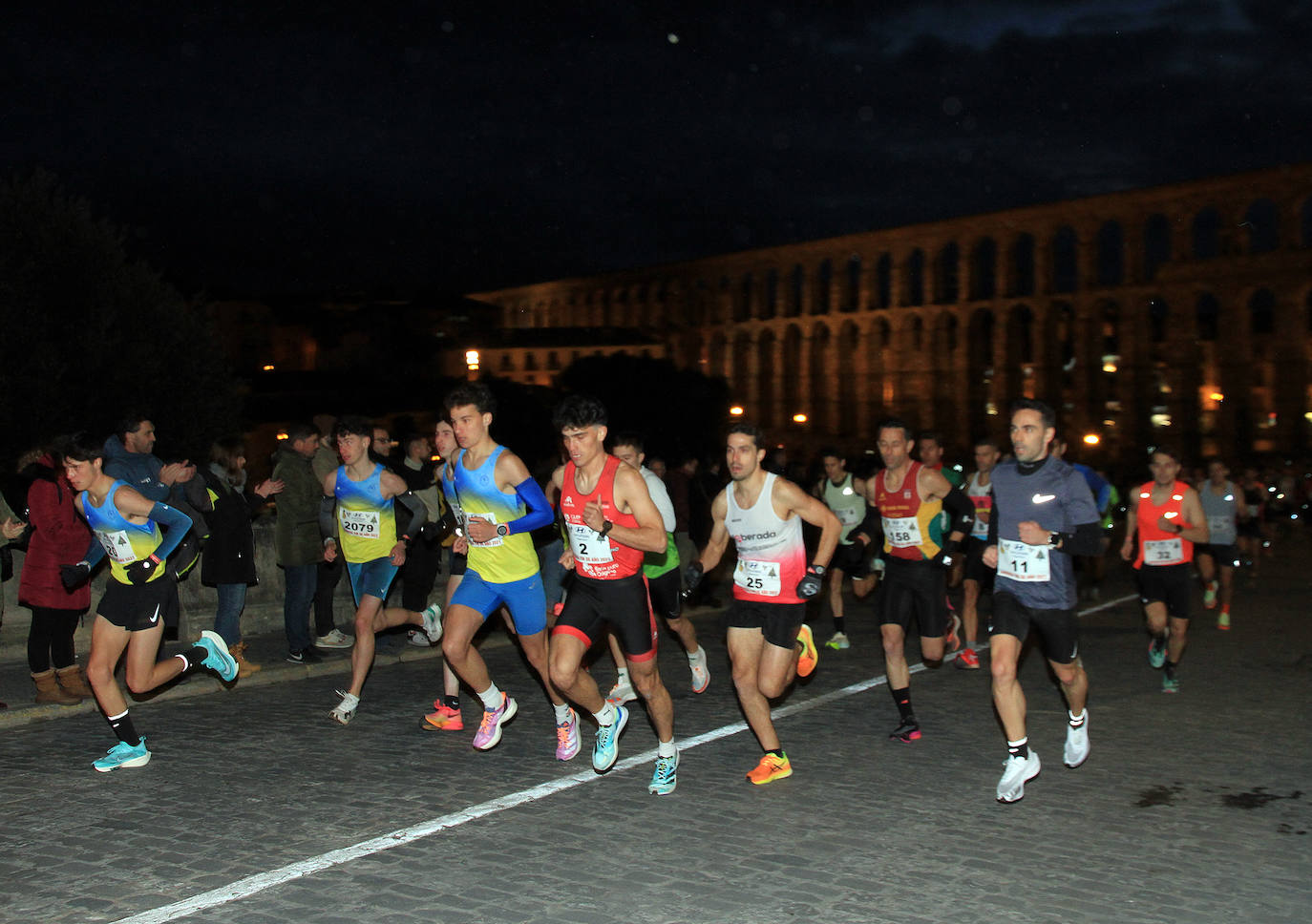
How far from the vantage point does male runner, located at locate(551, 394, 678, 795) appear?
21.5ft

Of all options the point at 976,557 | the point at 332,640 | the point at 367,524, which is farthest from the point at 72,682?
the point at 976,557

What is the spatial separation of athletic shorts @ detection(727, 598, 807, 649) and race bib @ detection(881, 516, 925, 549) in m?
1.74

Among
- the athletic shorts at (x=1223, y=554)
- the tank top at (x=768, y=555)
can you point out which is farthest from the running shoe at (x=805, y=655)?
the athletic shorts at (x=1223, y=554)

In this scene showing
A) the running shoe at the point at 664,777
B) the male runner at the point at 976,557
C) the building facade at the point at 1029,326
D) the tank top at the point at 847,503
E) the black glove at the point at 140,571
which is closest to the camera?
the running shoe at the point at 664,777

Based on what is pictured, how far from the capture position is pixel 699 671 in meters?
9.58

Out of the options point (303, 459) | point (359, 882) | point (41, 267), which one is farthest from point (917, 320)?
point (359, 882)

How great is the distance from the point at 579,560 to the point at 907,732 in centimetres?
251

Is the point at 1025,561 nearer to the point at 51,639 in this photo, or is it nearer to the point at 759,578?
the point at 759,578

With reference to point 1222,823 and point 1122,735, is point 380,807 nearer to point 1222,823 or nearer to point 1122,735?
point 1222,823

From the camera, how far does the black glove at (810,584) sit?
651 centimetres

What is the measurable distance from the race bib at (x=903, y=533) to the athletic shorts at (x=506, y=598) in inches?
99.5

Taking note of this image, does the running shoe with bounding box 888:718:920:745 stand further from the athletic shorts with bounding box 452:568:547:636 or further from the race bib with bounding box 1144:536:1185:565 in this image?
the race bib with bounding box 1144:536:1185:565

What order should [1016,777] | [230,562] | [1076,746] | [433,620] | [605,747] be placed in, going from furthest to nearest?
1. [230,562]
2. [433,620]
3. [1076,746]
4. [605,747]
5. [1016,777]

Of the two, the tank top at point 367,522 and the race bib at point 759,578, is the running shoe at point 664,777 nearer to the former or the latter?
the race bib at point 759,578
